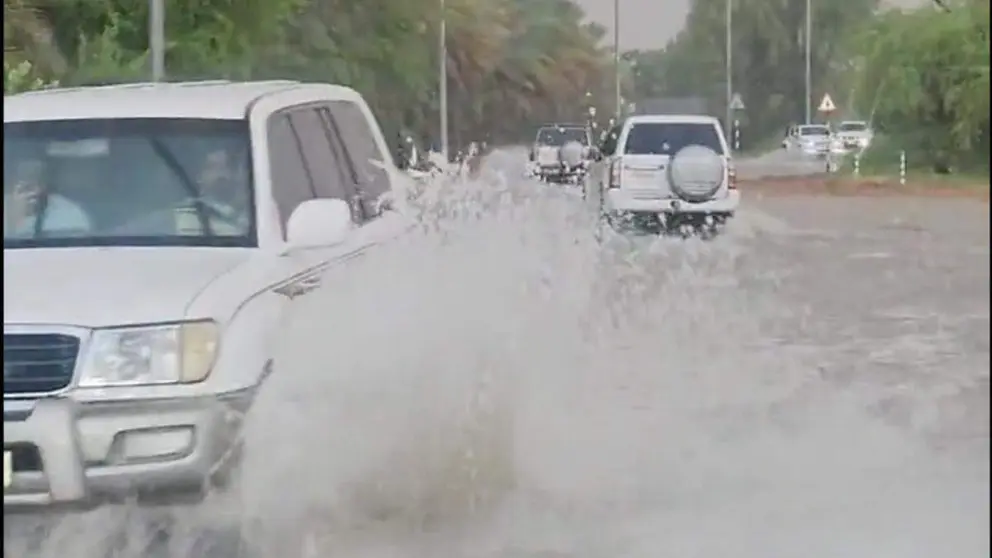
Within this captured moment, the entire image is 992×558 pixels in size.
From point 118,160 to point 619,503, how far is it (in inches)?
47.8

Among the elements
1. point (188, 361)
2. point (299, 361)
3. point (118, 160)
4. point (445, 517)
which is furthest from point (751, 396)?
point (118, 160)

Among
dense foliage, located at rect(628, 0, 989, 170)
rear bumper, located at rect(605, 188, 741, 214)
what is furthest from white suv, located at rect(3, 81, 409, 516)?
dense foliage, located at rect(628, 0, 989, 170)

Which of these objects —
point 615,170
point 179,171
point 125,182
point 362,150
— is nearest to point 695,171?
point 615,170

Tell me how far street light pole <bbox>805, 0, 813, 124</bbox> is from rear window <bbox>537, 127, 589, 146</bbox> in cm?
43

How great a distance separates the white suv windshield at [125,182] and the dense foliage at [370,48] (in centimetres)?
16

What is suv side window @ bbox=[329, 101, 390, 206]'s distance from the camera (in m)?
2.84

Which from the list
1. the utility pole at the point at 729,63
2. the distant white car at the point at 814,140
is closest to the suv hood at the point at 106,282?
the utility pole at the point at 729,63

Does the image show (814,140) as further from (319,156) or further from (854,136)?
(319,156)

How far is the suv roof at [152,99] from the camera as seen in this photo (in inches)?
111

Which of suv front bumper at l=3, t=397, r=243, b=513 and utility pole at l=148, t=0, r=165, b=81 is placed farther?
utility pole at l=148, t=0, r=165, b=81

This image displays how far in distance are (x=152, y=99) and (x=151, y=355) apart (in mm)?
548

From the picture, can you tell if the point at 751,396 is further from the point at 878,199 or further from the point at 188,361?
the point at 188,361

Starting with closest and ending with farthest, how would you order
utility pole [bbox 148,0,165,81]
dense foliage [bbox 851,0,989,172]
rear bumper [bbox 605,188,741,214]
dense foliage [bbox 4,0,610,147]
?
dense foliage [bbox 851,0,989,172], rear bumper [bbox 605,188,741,214], dense foliage [bbox 4,0,610,147], utility pole [bbox 148,0,165,81]

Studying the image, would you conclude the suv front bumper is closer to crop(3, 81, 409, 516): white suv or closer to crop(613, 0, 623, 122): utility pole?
crop(3, 81, 409, 516): white suv
